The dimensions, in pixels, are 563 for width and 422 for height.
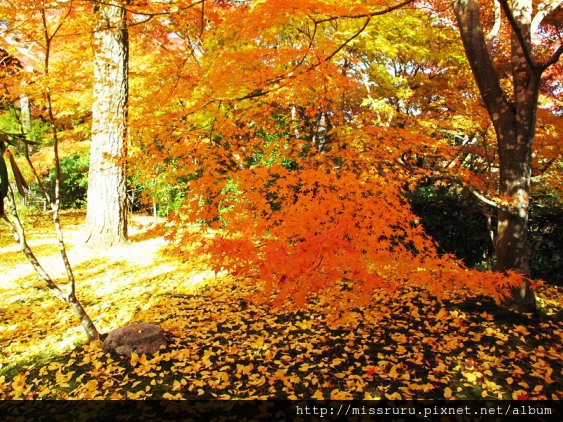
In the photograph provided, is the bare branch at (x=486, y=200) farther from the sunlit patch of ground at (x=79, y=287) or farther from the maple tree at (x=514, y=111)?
the sunlit patch of ground at (x=79, y=287)

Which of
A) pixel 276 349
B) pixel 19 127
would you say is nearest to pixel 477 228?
pixel 276 349

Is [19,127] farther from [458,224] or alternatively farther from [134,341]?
[458,224]

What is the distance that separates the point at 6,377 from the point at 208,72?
542cm

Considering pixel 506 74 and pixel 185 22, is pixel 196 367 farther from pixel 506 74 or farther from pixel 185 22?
pixel 506 74

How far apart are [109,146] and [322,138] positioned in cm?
551

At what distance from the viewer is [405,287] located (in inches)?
233

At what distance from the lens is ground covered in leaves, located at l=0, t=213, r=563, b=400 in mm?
3355

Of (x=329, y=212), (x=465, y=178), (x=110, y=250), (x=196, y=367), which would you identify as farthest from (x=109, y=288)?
(x=465, y=178)

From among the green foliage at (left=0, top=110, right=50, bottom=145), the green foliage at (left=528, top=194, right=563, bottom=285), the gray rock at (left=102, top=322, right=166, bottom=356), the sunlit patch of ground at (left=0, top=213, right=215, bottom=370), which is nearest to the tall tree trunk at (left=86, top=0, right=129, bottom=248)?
the sunlit patch of ground at (left=0, top=213, right=215, bottom=370)

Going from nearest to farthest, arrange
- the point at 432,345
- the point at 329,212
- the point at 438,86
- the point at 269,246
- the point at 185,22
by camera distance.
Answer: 1. the point at 432,345
2. the point at 269,246
3. the point at 329,212
4. the point at 185,22
5. the point at 438,86

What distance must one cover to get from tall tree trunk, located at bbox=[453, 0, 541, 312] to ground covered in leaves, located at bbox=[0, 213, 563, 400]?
0.96 metres

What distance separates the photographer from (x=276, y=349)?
4074mm

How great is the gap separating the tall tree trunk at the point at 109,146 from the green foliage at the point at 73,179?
6.54 meters

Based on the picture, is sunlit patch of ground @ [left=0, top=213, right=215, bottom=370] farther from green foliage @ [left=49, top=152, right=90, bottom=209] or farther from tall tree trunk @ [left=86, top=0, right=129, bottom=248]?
green foliage @ [left=49, top=152, right=90, bottom=209]
